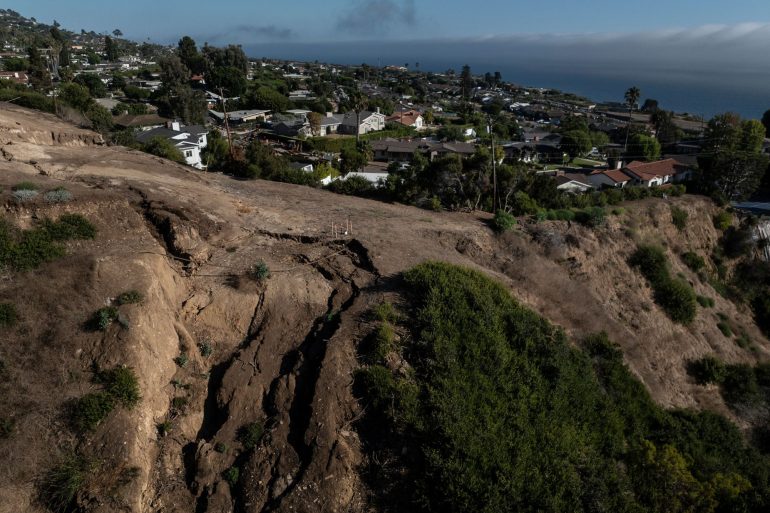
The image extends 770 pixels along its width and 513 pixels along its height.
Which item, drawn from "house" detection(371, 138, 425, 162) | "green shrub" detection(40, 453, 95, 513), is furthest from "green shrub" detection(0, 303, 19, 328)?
"house" detection(371, 138, 425, 162)

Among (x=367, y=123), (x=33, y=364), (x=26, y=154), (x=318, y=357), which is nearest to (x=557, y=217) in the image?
(x=318, y=357)

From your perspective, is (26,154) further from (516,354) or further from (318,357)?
(516,354)

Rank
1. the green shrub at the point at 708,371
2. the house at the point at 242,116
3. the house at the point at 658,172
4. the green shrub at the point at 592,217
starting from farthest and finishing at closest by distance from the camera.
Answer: the house at the point at 242,116, the house at the point at 658,172, the green shrub at the point at 592,217, the green shrub at the point at 708,371

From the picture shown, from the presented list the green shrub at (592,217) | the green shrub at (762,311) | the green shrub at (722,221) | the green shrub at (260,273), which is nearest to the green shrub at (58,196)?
the green shrub at (260,273)

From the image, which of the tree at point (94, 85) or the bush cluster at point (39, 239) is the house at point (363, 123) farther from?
the bush cluster at point (39, 239)

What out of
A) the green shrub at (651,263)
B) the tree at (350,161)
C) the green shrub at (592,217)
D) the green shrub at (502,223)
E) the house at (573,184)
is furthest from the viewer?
the tree at (350,161)

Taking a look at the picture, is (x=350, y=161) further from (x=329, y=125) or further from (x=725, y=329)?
(x=329, y=125)
